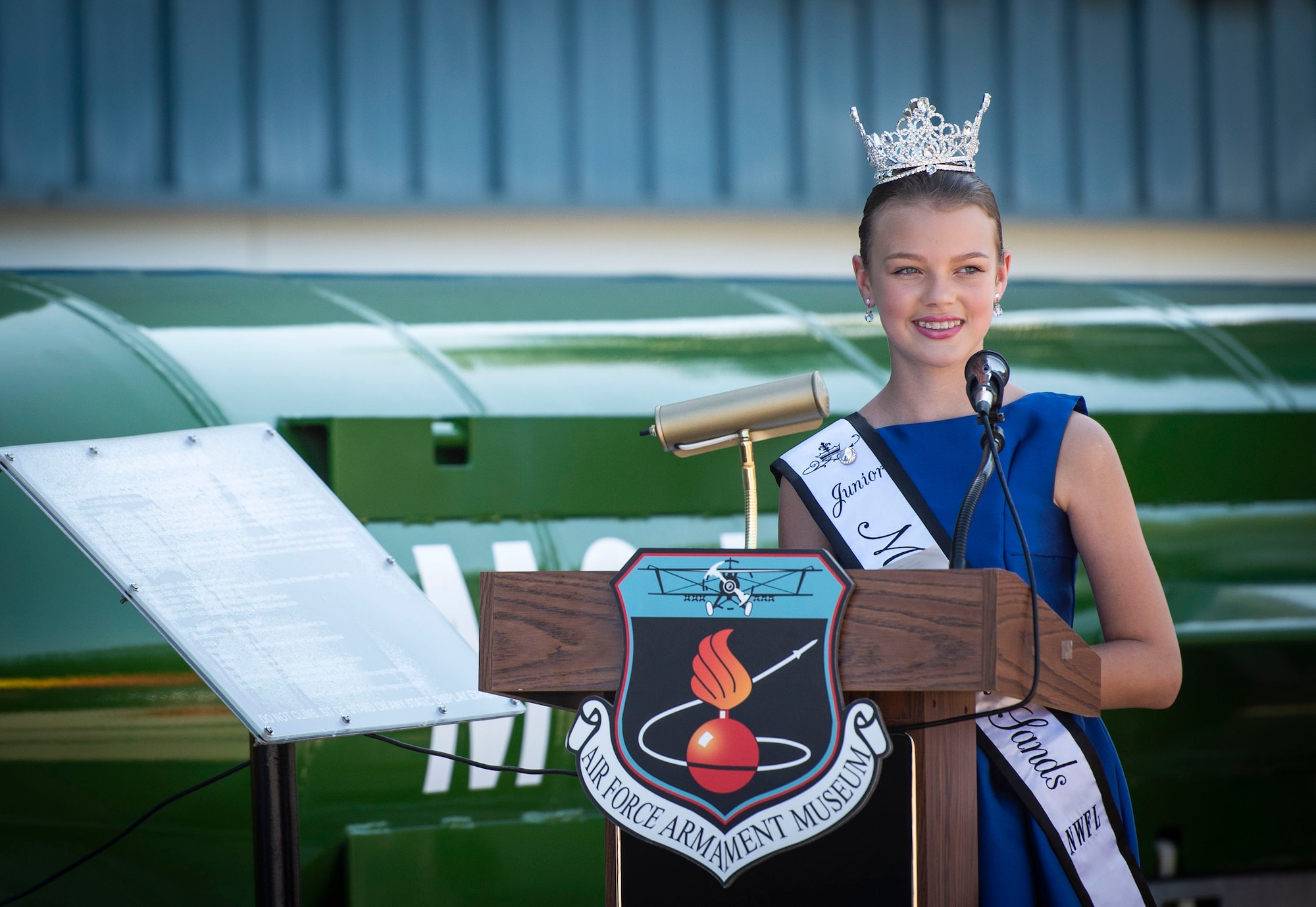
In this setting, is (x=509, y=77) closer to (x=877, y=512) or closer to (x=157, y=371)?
(x=157, y=371)

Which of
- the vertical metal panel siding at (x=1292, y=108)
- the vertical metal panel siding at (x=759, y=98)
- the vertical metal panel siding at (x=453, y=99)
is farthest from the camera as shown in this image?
the vertical metal panel siding at (x=1292, y=108)

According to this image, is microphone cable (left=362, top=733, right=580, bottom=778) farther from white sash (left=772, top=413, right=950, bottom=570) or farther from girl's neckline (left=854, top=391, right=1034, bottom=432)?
girl's neckline (left=854, top=391, right=1034, bottom=432)

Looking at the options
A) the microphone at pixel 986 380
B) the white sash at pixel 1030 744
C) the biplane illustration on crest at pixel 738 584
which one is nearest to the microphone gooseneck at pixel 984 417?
the microphone at pixel 986 380

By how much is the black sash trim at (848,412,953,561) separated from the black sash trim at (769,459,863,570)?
9cm

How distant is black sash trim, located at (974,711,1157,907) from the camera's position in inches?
55.6

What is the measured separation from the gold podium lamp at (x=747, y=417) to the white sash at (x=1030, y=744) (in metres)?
0.18

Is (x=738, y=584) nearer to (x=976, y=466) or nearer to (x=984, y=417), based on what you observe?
(x=984, y=417)

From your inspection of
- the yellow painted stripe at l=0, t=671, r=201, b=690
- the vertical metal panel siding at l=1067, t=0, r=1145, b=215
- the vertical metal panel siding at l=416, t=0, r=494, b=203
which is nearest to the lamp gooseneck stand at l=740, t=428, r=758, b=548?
the yellow painted stripe at l=0, t=671, r=201, b=690

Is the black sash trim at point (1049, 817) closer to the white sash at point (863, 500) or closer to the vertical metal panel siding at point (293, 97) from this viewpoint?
the white sash at point (863, 500)

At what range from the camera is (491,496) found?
2607 millimetres

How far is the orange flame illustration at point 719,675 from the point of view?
1173 mm

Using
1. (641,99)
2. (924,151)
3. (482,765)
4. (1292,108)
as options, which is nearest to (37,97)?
(641,99)

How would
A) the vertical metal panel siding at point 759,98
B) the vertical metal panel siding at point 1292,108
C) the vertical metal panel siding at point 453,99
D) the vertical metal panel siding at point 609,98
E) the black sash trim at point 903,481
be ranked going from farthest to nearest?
the vertical metal panel siding at point 1292,108 < the vertical metal panel siding at point 759,98 < the vertical metal panel siding at point 609,98 < the vertical metal panel siding at point 453,99 < the black sash trim at point 903,481

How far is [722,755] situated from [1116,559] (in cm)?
61
